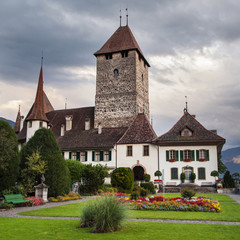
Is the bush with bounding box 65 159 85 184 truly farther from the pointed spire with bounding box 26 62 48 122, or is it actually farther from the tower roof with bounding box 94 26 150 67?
the tower roof with bounding box 94 26 150 67

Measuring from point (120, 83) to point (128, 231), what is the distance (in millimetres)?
38798

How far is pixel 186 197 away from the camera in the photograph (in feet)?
61.1

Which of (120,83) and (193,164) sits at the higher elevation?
(120,83)

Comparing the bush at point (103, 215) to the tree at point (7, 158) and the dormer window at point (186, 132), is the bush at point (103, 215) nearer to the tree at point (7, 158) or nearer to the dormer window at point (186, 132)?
the tree at point (7, 158)

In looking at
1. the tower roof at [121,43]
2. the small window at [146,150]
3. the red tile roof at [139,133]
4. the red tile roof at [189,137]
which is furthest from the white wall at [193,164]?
the tower roof at [121,43]

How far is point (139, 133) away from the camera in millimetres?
39531

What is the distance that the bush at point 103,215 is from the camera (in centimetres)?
979

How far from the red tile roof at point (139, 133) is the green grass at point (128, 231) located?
1057 inches

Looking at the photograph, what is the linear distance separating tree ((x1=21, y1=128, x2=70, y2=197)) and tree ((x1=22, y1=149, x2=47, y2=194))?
0.55 meters

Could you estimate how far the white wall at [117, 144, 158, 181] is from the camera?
121ft

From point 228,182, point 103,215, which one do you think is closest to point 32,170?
point 103,215

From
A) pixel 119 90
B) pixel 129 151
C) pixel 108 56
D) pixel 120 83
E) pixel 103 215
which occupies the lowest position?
pixel 103 215

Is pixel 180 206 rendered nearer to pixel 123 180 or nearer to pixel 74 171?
pixel 123 180

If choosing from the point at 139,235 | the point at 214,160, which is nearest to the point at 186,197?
the point at 139,235
